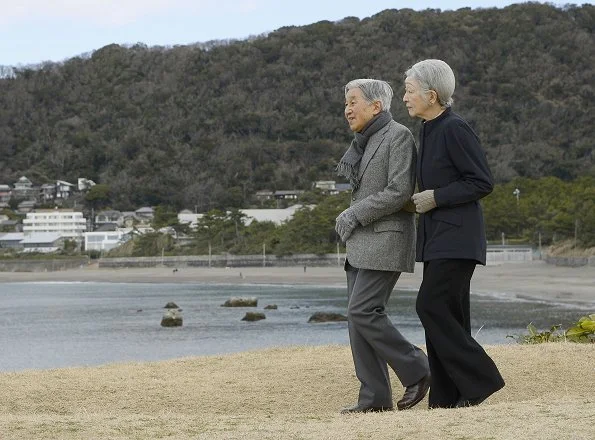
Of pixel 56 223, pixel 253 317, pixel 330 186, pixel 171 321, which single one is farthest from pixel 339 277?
pixel 56 223

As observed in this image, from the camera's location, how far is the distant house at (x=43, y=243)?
347 feet

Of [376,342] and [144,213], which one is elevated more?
[144,213]

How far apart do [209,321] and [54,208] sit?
90.6m

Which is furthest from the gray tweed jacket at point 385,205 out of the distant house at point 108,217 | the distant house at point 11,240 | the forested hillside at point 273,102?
the distant house at point 108,217

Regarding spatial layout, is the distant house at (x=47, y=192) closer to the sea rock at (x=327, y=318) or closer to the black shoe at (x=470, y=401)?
the sea rock at (x=327, y=318)

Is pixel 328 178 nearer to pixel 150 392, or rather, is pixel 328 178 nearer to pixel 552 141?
pixel 552 141

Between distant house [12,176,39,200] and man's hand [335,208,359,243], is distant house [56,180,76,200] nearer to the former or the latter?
distant house [12,176,39,200]

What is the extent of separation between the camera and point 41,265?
9188 centimetres

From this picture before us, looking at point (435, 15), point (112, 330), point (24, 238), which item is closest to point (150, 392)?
point (112, 330)

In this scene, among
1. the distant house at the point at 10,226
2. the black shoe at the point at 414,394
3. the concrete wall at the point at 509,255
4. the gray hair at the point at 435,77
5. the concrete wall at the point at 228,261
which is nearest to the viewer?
the gray hair at the point at 435,77

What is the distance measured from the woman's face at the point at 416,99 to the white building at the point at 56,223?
355ft

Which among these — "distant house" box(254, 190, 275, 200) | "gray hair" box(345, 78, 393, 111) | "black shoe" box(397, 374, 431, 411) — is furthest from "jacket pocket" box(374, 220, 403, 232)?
"distant house" box(254, 190, 275, 200)

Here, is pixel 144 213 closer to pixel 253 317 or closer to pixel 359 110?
pixel 253 317

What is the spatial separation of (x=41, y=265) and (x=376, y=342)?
88256 millimetres
